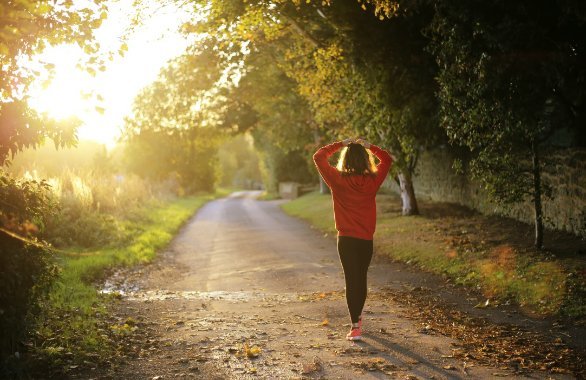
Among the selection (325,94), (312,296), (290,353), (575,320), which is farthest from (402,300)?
(325,94)

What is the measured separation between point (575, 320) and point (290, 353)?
4.05 metres

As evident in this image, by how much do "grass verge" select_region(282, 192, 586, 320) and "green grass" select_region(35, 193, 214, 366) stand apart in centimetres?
580

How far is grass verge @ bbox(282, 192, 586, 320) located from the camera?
9250 mm

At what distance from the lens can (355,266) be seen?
7.23m

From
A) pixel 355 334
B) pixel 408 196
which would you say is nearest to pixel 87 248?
pixel 355 334

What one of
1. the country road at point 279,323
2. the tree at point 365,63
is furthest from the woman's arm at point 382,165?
the tree at point 365,63

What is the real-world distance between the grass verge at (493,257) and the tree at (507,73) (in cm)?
117

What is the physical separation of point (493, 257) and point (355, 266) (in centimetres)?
605

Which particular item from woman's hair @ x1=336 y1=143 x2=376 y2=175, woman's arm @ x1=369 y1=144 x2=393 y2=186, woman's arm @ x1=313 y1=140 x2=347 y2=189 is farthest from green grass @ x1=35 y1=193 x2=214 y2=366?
woman's arm @ x1=369 y1=144 x2=393 y2=186

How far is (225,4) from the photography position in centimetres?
1420

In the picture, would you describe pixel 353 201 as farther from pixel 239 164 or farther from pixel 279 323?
pixel 239 164

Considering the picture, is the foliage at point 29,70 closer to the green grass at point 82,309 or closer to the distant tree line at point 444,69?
the green grass at point 82,309

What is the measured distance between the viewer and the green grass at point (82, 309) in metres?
6.71

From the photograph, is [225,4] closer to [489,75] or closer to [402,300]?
[489,75]
